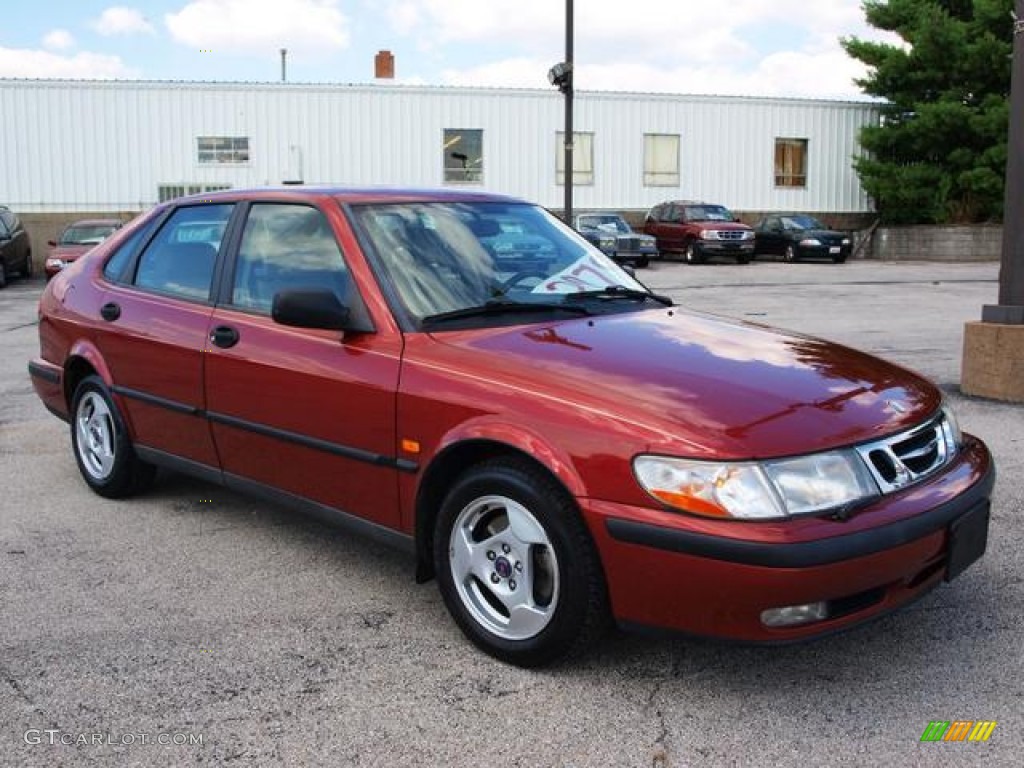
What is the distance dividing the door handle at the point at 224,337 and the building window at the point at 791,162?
33.1 m

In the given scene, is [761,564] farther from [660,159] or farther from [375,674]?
[660,159]

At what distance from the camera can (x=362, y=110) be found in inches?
1220

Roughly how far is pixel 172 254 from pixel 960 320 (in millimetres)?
11572

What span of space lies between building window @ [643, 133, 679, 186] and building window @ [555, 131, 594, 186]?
182 centimetres

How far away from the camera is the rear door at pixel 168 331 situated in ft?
14.6

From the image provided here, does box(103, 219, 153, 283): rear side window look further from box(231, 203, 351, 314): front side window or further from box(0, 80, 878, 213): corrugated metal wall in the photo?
box(0, 80, 878, 213): corrugated metal wall

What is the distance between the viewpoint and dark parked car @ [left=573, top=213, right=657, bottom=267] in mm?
26766

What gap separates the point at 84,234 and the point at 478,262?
803 inches

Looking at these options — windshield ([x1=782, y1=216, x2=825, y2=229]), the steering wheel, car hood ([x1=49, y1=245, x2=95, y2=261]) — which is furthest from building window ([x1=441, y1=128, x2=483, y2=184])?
the steering wheel

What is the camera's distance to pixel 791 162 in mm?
35406

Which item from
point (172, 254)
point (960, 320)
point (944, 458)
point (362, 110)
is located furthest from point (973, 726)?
point (362, 110)

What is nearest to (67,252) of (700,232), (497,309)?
(700,232)

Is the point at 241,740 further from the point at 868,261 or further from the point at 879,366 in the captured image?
the point at 868,261

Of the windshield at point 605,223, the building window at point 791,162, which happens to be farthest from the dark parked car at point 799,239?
the windshield at point 605,223
